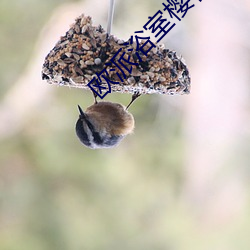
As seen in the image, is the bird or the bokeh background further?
the bokeh background
